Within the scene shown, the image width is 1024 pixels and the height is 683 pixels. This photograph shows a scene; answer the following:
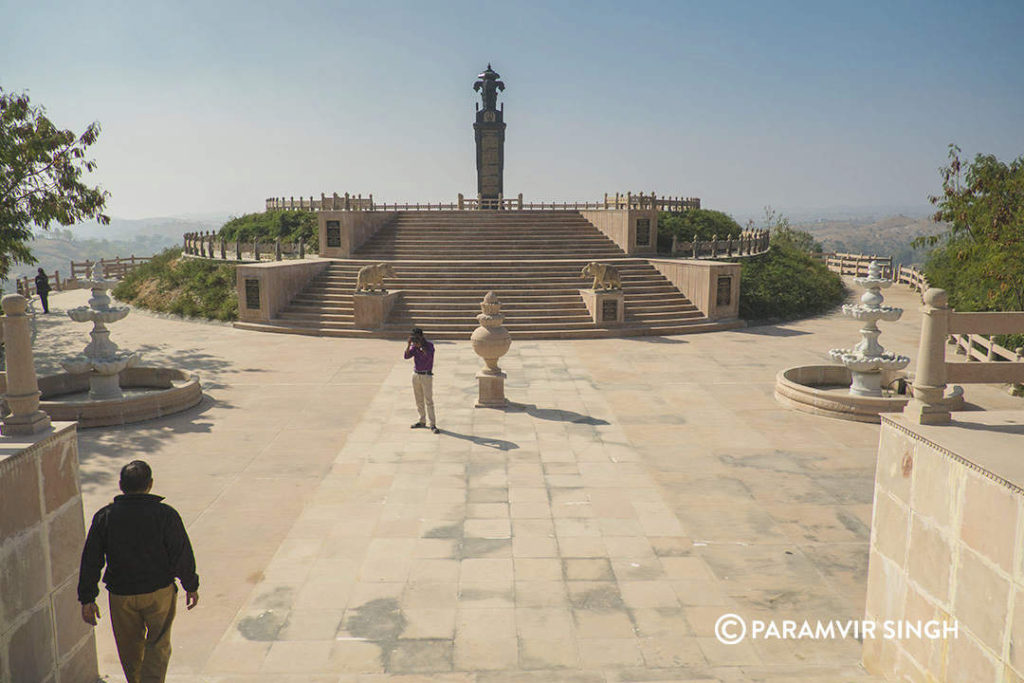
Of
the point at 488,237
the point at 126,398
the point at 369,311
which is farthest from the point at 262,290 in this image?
the point at 488,237

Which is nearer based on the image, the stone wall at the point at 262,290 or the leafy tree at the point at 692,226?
the stone wall at the point at 262,290

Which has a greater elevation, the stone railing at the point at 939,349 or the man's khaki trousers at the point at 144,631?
the stone railing at the point at 939,349

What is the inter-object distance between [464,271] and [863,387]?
15569 millimetres

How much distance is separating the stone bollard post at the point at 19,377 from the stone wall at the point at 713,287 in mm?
21310

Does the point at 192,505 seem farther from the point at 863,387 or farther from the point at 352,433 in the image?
the point at 863,387

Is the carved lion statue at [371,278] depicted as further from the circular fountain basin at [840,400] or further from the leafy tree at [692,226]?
the leafy tree at [692,226]

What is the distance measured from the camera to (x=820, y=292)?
29266 millimetres

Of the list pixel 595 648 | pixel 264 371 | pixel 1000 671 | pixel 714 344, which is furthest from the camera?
pixel 714 344

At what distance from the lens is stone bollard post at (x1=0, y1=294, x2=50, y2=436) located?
5094 millimetres

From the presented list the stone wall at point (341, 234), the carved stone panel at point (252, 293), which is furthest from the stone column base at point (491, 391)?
the stone wall at point (341, 234)

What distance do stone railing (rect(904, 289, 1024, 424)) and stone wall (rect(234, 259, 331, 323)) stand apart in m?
21.3

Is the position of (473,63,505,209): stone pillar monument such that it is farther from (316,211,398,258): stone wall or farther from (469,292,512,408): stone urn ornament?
(469,292,512,408): stone urn ornament

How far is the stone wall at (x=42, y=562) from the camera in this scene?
14.7ft

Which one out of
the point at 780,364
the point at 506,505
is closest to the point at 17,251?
the point at 506,505
